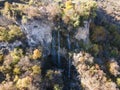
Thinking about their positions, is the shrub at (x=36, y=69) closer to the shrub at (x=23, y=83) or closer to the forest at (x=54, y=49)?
the forest at (x=54, y=49)

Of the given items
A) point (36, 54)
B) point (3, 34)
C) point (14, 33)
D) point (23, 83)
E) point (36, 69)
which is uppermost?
point (3, 34)

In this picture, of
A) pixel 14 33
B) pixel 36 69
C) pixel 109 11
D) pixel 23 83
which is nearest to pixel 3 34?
pixel 14 33

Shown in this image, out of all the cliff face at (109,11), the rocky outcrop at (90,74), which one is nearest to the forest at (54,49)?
the rocky outcrop at (90,74)

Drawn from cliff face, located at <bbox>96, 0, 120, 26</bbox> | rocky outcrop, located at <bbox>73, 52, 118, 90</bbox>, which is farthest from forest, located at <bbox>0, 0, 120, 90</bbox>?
cliff face, located at <bbox>96, 0, 120, 26</bbox>

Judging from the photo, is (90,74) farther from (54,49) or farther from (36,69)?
(36,69)

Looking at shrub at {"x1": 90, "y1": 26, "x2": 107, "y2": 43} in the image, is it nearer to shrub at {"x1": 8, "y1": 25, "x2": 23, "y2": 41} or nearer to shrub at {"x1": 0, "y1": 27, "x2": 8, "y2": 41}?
shrub at {"x1": 8, "y1": 25, "x2": 23, "y2": 41}

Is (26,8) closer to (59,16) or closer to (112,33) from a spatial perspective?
(59,16)
